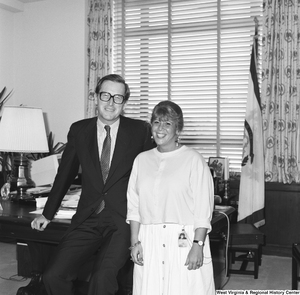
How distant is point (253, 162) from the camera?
16.5 ft

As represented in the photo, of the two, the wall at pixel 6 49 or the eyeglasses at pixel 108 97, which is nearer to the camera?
the eyeglasses at pixel 108 97

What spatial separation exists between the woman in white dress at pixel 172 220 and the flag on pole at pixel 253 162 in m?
2.66

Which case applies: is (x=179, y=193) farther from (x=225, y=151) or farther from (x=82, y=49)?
(x=82, y=49)

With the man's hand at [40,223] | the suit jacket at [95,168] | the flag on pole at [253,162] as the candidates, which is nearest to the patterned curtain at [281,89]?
the flag on pole at [253,162]

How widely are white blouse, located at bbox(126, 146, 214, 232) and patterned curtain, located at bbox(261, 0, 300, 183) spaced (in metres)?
2.95

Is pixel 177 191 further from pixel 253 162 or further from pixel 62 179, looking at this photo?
pixel 253 162

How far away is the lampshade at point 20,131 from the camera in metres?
3.85

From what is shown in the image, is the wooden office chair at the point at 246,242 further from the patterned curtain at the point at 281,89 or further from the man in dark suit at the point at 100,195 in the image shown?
the man in dark suit at the point at 100,195

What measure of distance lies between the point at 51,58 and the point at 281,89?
304 cm

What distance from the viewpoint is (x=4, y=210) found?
3.25m

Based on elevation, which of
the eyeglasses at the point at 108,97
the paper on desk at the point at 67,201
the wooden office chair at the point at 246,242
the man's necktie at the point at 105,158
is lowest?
the wooden office chair at the point at 246,242

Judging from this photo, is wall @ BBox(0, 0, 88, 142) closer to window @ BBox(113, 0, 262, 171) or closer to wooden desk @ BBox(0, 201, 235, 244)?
window @ BBox(113, 0, 262, 171)

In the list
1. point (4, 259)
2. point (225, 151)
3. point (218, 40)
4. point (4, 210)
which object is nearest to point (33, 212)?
point (4, 210)

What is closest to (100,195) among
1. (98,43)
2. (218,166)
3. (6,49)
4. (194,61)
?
(218,166)
